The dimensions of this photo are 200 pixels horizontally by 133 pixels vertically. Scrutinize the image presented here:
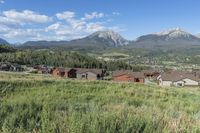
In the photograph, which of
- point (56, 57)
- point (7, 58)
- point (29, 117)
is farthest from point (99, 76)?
point (29, 117)

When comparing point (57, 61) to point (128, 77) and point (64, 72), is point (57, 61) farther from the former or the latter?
point (128, 77)

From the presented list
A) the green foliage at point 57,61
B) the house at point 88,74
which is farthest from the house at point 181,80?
the green foliage at point 57,61

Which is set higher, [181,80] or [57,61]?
[57,61]

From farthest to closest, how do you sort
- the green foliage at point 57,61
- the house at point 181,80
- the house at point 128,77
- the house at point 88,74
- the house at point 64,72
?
the green foliage at point 57,61, the house at point 88,74, the house at point 64,72, the house at point 128,77, the house at point 181,80

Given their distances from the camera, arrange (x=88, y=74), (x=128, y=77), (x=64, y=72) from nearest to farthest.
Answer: (x=128, y=77), (x=64, y=72), (x=88, y=74)

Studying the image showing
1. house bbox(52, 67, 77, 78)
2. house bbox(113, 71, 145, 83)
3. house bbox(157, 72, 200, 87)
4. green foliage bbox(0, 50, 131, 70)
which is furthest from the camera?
green foliage bbox(0, 50, 131, 70)

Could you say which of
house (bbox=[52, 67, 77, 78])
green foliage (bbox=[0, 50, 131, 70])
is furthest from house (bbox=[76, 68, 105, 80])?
green foliage (bbox=[0, 50, 131, 70])

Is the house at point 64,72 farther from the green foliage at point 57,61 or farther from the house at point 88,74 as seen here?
the green foliage at point 57,61

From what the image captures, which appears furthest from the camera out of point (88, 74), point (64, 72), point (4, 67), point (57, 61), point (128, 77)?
point (57, 61)

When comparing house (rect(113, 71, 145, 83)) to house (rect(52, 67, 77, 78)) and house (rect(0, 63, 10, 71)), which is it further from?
house (rect(0, 63, 10, 71))

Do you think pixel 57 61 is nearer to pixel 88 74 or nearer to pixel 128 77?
pixel 88 74

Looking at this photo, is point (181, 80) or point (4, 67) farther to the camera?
point (4, 67)

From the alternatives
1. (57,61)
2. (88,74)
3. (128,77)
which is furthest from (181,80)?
(57,61)

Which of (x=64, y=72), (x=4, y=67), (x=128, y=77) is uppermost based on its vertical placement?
(x=4, y=67)
